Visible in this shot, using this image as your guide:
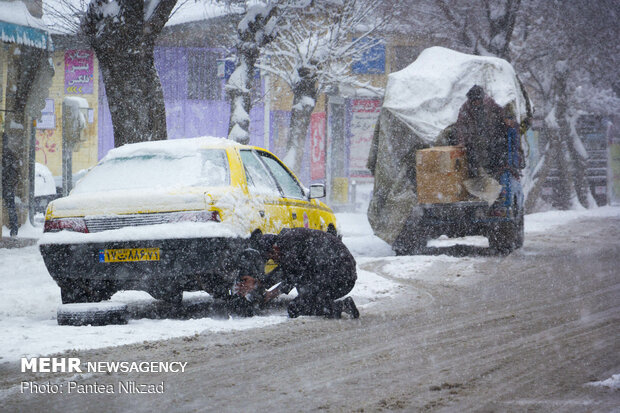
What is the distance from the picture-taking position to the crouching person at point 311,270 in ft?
23.2

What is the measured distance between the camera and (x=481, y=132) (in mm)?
12906

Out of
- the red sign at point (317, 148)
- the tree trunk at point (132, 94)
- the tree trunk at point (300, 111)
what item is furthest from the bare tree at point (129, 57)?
Answer: the red sign at point (317, 148)

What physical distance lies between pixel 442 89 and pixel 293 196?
632cm

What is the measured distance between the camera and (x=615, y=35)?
1113 inches

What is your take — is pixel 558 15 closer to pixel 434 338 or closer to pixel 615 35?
pixel 615 35

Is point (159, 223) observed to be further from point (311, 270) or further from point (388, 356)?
point (388, 356)

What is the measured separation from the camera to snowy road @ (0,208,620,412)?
418 centimetres

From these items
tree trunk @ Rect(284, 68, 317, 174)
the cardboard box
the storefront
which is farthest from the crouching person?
tree trunk @ Rect(284, 68, 317, 174)

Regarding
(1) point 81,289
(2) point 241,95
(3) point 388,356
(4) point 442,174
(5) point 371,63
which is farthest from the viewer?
(5) point 371,63

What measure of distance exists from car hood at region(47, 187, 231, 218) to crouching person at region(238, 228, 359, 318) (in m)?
0.66

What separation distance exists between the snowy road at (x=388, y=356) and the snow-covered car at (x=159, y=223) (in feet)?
1.56

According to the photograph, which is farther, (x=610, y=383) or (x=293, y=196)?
(x=293, y=196)

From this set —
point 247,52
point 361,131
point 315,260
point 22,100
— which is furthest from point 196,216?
point 361,131

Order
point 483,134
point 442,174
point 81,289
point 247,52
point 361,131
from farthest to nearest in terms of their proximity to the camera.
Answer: point 361,131 < point 247,52 < point 483,134 < point 442,174 < point 81,289
